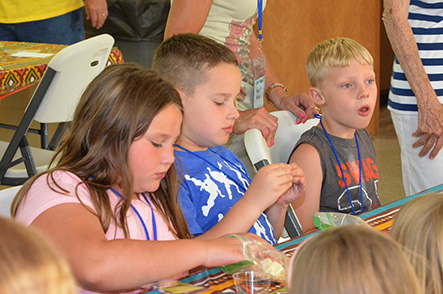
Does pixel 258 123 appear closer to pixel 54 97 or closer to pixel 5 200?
pixel 5 200

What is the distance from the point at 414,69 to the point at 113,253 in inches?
55.9

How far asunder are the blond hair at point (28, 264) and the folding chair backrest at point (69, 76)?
1.60 meters

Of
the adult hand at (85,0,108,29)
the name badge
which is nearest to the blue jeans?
the adult hand at (85,0,108,29)

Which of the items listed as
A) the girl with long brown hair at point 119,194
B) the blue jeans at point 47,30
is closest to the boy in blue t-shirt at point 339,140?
the girl with long brown hair at point 119,194

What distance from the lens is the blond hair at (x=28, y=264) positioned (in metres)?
0.43

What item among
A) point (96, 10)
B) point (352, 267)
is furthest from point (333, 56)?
point (96, 10)

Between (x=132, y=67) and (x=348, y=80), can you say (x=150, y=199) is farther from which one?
(x=348, y=80)

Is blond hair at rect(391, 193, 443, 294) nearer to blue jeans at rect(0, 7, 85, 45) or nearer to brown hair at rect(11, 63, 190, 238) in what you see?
brown hair at rect(11, 63, 190, 238)

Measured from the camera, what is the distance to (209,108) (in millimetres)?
1396

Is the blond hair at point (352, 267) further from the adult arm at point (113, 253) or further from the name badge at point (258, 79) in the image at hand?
the name badge at point (258, 79)

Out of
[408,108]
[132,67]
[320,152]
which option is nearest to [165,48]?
[132,67]

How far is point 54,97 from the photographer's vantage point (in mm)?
2121

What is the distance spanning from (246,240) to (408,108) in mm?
1240

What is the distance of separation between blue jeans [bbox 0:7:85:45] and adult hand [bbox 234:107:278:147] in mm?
1651
